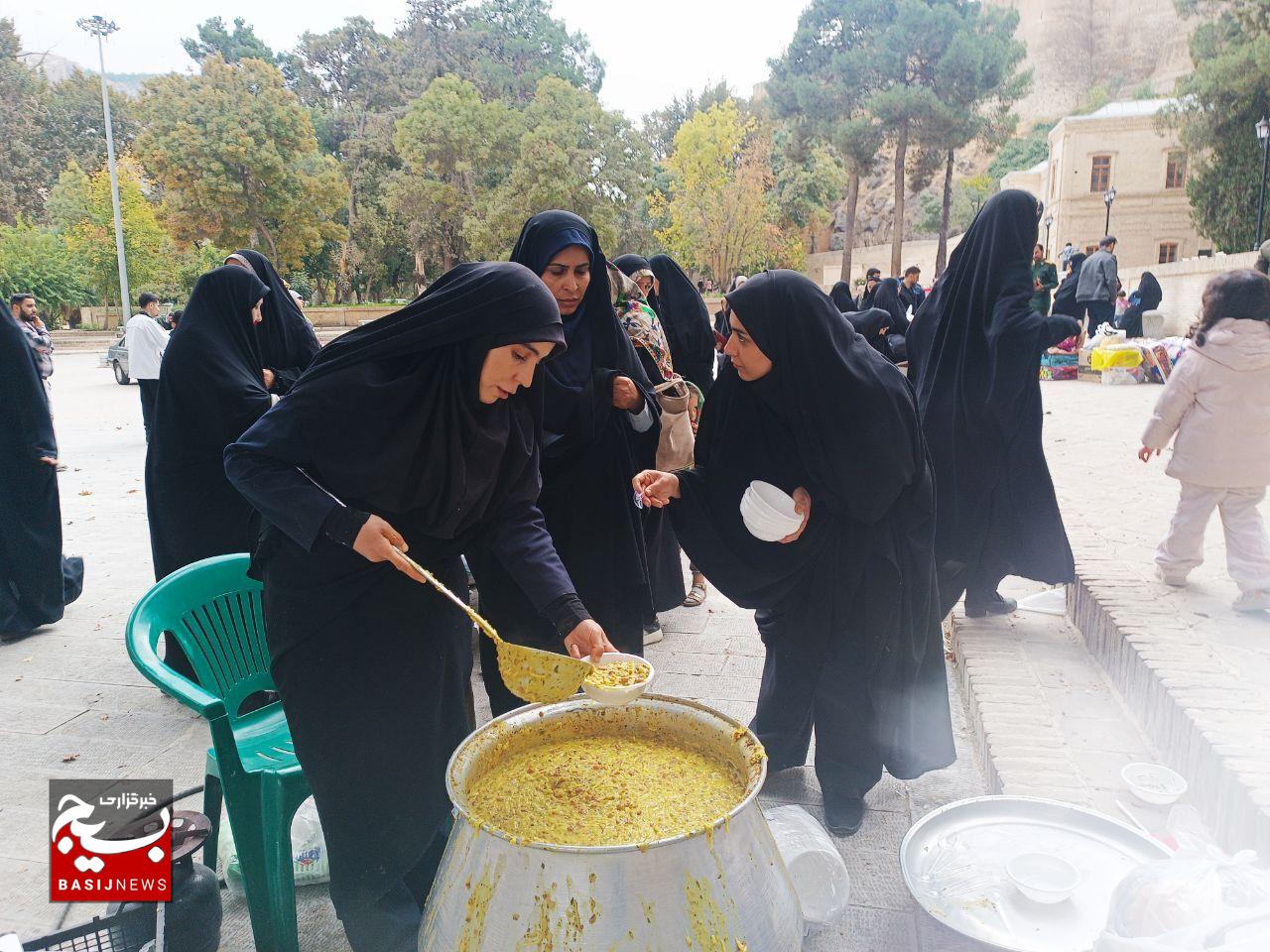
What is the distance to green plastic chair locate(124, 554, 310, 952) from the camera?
6.00 feet

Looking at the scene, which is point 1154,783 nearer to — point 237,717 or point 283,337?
point 237,717

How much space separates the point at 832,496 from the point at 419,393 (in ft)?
3.91

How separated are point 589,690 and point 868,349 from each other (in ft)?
4.20

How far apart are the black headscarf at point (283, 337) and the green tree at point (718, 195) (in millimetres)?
28910

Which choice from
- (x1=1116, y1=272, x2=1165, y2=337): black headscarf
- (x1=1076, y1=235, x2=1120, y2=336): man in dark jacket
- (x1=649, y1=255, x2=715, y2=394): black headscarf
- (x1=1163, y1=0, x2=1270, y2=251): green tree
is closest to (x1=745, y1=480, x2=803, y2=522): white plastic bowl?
(x1=649, y1=255, x2=715, y2=394): black headscarf

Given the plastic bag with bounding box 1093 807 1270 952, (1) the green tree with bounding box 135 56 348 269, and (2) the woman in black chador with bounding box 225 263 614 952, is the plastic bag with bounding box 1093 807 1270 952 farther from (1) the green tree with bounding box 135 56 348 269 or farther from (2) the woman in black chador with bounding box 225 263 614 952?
(1) the green tree with bounding box 135 56 348 269

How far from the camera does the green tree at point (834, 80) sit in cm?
2962

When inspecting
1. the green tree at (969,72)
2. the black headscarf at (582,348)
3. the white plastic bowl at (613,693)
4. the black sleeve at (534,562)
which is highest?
the green tree at (969,72)

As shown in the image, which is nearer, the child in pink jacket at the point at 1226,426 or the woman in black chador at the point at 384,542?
the woman in black chador at the point at 384,542

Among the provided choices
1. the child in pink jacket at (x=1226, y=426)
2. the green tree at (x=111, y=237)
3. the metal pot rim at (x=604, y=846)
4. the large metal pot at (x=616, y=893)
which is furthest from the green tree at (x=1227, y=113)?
the green tree at (x=111, y=237)

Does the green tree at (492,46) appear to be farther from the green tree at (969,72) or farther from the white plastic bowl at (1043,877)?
the white plastic bowl at (1043,877)

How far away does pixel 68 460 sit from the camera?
8547mm

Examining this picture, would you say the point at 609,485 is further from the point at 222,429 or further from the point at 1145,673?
the point at 1145,673

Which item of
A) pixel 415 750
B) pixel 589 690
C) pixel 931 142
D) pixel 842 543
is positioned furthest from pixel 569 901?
pixel 931 142
